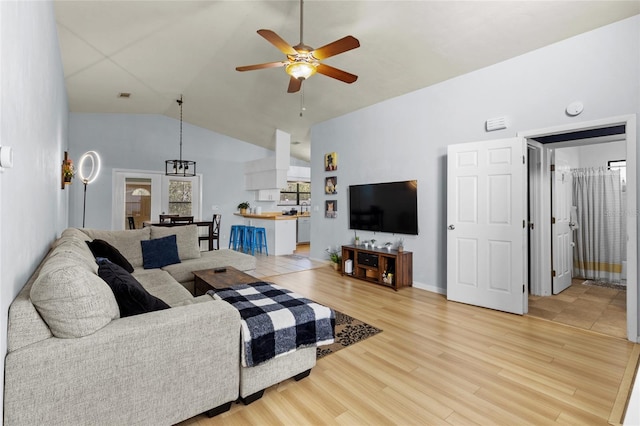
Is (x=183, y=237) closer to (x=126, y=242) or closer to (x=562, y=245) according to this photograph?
(x=126, y=242)

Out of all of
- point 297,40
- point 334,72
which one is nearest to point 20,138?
point 334,72

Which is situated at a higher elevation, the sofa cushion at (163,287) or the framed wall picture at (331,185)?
the framed wall picture at (331,185)

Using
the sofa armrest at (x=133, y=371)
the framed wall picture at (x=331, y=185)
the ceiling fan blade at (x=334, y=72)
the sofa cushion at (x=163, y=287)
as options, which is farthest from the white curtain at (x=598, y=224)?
the sofa cushion at (x=163, y=287)

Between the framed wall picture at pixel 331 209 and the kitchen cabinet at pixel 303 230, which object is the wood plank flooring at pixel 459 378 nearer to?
the framed wall picture at pixel 331 209

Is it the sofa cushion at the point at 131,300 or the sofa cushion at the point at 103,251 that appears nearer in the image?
the sofa cushion at the point at 131,300

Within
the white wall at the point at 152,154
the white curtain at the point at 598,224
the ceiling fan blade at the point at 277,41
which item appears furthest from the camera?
the white wall at the point at 152,154

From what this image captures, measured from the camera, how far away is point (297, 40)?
3.86 meters

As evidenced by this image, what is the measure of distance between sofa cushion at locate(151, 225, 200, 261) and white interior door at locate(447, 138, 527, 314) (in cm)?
342

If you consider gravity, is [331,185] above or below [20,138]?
above

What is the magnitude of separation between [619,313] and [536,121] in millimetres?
2320

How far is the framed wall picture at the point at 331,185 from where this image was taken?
596 cm

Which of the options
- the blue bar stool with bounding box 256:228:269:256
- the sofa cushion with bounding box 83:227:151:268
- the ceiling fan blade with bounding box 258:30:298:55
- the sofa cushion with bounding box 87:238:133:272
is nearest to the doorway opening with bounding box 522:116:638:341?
the ceiling fan blade with bounding box 258:30:298:55

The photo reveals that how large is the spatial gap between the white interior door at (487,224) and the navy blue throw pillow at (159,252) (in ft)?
11.5

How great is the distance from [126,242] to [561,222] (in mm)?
5864
